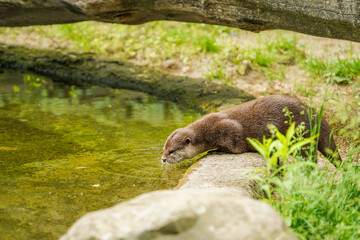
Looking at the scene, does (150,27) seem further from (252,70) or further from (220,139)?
(220,139)

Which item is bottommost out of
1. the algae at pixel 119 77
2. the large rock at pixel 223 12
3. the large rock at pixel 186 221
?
the algae at pixel 119 77

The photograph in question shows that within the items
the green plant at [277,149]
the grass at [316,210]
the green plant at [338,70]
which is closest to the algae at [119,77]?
the green plant at [338,70]

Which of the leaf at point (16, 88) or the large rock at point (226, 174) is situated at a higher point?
the large rock at point (226, 174)

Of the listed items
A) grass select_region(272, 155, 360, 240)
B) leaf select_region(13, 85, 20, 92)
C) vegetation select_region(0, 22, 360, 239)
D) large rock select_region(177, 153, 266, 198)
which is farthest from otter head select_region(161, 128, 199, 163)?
leaf select_region(13, 85, 20, 92)

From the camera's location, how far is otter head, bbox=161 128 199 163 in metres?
4.05

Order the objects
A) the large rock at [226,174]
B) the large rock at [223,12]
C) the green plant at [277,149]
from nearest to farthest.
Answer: the green plant at [277,149] → the large rock at [226,174] → the large rock at [223,12]

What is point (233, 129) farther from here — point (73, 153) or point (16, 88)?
point (16, 88)

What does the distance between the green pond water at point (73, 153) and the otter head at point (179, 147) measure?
0.28 feet

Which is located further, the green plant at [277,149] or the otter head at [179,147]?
the otter head at [179,147]

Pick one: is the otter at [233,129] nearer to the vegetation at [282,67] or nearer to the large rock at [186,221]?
the vegetation at [282,67]

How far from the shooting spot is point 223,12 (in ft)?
15.0

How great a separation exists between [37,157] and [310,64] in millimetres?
3700

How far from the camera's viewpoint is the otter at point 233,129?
3955 mm

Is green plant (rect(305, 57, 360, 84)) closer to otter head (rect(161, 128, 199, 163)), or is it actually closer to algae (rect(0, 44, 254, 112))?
algae (rect(0, 44, 254, 112))
